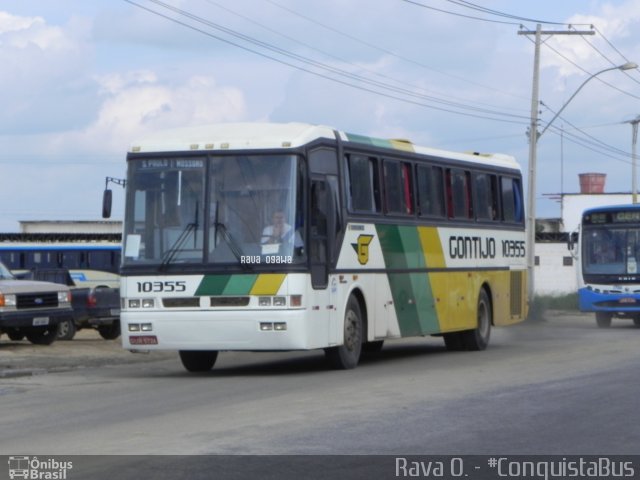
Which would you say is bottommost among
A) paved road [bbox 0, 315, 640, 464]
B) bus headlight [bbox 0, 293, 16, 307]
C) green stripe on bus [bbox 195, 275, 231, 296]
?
paved road [bbox 0, 315, 640, 464]

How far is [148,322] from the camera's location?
1855 centimetres

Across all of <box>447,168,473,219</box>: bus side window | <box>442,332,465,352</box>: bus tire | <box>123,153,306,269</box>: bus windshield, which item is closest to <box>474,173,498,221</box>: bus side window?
<box>447,168,473,219</box>: bus side window

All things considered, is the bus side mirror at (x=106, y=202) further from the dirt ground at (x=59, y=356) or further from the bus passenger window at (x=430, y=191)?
the bus passenger window at (x=430, y=191)

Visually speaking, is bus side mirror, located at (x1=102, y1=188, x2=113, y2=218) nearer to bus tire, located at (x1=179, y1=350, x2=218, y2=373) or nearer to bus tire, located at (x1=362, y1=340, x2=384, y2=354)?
bus tire, located at (x1=179, y1=350, x2=218, y2=373)

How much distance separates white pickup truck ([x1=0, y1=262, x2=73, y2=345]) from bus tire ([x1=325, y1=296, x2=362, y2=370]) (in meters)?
7.94

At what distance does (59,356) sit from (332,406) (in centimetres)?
1044

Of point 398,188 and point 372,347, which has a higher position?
point 398,188

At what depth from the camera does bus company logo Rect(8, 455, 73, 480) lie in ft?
32.2

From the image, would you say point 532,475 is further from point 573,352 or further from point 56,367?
point 573,352

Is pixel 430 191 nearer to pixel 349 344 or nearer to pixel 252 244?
pixel 349 344

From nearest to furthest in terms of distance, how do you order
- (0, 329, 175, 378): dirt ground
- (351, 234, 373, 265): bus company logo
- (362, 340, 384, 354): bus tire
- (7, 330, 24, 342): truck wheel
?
(351, 234, 373, 265): bus company logo
(0, 329, 175, 378): dirt ground
(362, 340, 384, 354): bus tire
(7, 330, 24, 342): truck wheel

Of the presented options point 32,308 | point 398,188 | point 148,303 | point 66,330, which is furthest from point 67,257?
point 148,303

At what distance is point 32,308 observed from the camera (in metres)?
25.8

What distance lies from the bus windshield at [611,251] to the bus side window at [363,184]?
18390 mm
